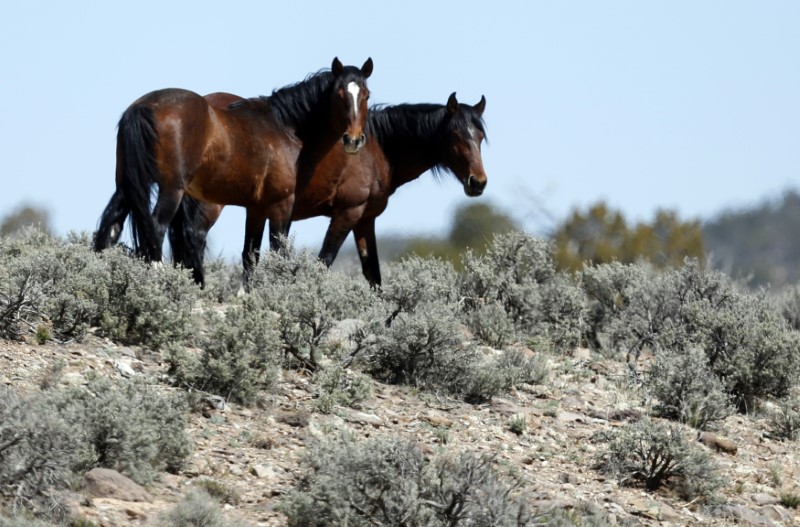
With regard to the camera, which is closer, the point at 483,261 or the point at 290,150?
the point at 290,150

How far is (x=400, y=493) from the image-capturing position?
19.3 feet

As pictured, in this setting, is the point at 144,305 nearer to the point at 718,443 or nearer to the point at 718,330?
the point at 718,443

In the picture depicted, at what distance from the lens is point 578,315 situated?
11938 mm

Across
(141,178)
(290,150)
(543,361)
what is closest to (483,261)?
(290,150)

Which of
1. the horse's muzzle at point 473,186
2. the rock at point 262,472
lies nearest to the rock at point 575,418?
the rock at point 262,472

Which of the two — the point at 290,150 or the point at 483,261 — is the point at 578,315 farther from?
the point at 290,150

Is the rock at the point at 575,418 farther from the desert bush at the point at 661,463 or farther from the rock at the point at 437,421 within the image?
the rock at the point at 437,421

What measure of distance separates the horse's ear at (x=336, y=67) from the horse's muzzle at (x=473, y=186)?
1.80 metres

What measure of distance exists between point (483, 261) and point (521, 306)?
125 cm

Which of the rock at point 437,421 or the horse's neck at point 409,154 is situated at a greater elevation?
the horse's neck at point 409,154

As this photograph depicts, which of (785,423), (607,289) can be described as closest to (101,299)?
(785,423)

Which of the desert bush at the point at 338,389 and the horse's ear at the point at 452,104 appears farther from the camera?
the horse's ear at the point at 452,104

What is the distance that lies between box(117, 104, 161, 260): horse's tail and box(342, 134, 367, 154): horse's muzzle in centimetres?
242

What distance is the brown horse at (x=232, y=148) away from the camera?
10.0 meters
